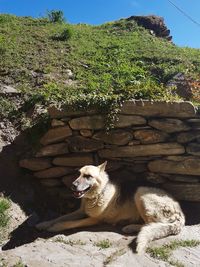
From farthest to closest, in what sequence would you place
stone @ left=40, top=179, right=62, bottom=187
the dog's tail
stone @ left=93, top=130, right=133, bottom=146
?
stone @ left=40, top=179, right=62, bottom=187
stone @ left=93, top=130, right=133, bottom=146
the dog's tail

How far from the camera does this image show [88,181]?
21.5ft

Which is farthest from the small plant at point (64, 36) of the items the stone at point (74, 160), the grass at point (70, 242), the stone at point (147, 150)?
the grass at point (70, 242)

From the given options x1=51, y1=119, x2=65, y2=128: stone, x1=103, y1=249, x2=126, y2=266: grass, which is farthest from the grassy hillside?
x1=103, y1=249, x2=126, y2=266: grass

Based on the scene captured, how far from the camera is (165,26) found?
17859mm

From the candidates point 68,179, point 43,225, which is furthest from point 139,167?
point 43,225

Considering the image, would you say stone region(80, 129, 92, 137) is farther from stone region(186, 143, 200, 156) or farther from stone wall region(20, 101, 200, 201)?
stone region(186, 143, 200, 156)

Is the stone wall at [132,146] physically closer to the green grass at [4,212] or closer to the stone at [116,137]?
the stone at [116,137]

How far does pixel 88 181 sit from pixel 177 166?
1.80 m

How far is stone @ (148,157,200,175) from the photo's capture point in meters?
7.23

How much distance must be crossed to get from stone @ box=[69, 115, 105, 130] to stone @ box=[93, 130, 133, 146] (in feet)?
0.55

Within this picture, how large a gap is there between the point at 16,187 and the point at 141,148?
2.55 metres

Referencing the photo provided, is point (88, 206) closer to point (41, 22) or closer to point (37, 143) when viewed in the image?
point (37, 143)

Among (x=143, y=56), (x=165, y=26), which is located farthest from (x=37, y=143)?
(x=165, y=26)

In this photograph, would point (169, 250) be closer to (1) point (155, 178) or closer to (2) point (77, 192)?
(2) point (77, 192)
